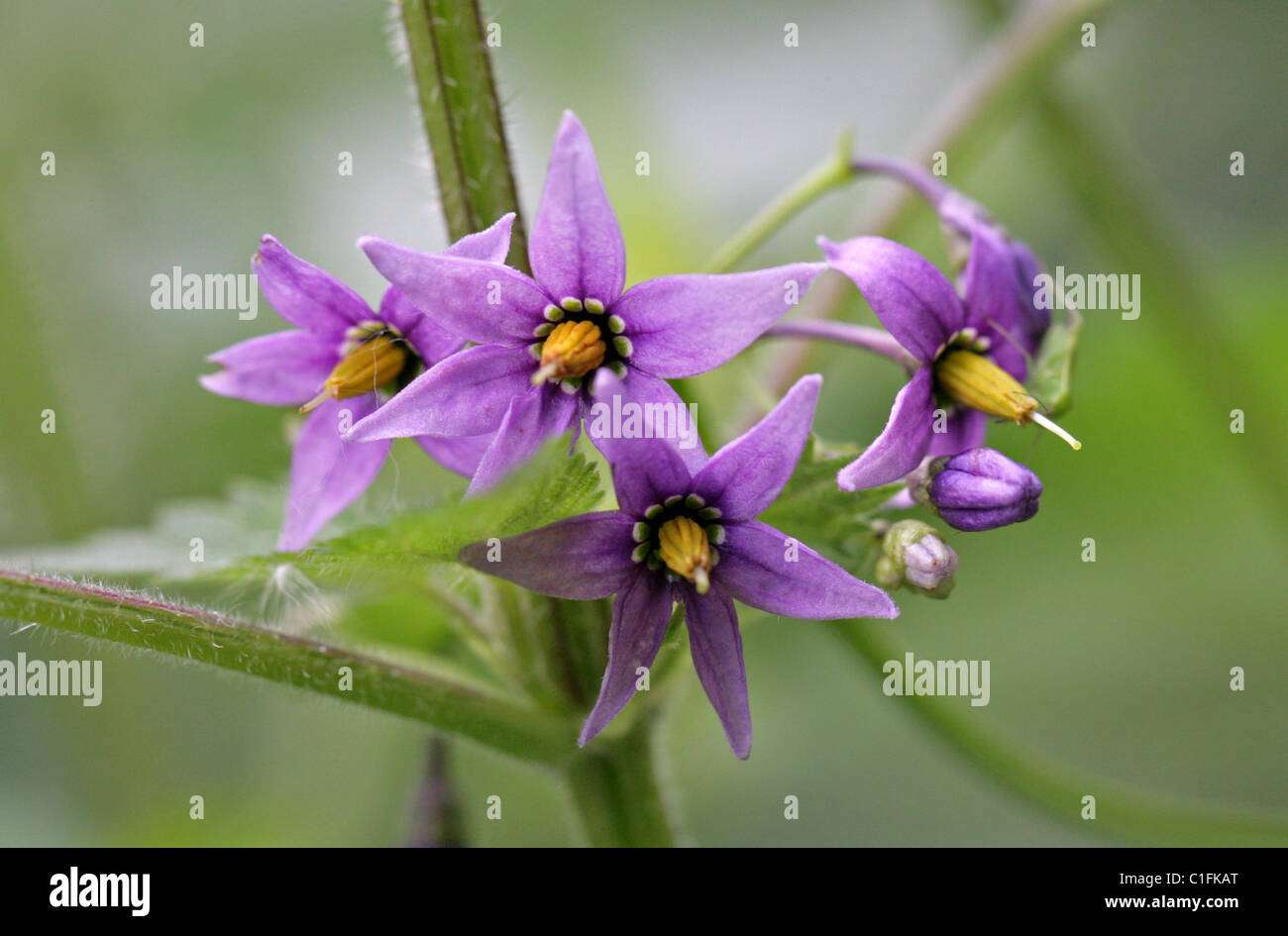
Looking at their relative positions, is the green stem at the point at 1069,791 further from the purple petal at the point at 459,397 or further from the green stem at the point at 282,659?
the purple petal at the point at 459,397

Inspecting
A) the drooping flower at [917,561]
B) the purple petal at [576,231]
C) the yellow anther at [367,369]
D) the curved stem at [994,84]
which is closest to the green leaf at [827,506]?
the drooping flower at [917,561]

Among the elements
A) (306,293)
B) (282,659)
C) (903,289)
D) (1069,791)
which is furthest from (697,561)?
(1069,791)

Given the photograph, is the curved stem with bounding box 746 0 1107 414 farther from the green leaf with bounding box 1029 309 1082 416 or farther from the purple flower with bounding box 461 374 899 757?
the purple flower with bounding box 461 374 899 757

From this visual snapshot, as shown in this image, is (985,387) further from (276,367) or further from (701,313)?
(276,367)

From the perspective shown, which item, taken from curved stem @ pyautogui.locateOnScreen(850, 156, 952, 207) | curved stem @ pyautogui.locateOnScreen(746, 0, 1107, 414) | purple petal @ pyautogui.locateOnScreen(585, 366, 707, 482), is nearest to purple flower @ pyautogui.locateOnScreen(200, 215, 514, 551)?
purple petal @ pyautogui.locateOnScreen(585, 366, 707, 482)
